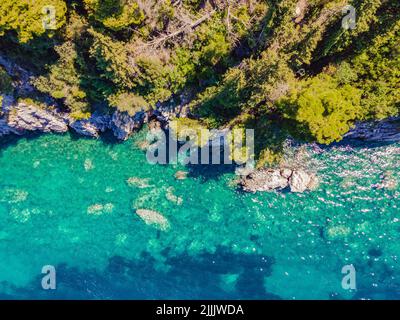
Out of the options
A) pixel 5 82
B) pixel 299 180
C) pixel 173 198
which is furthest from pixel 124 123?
pixel 299 180

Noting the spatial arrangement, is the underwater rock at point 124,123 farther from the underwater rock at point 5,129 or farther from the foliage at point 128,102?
the underwater rock at point 5,129

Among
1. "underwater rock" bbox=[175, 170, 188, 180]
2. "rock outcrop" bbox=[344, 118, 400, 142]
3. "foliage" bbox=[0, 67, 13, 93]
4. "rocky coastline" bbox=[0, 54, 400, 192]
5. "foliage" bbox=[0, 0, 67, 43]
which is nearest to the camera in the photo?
"foliage" bbox=[0, 0, 67, 43]

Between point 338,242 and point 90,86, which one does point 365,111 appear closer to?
point 338,242

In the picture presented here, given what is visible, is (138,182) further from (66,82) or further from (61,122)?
(66,82)

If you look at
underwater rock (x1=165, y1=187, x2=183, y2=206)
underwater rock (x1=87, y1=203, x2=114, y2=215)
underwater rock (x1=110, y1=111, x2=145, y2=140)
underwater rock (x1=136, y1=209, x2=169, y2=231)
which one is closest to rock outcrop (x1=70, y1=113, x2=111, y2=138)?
underwater rock (x1=110, y1=111, x2=145, y2=140)

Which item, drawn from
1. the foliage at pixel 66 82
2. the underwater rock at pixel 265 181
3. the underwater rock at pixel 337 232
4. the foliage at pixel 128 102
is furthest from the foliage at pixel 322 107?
the foliage at pixel 66 82

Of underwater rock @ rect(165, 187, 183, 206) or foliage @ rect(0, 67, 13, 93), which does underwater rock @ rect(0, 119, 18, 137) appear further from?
underwater rock @ rect(165, 187, 183, 206)
